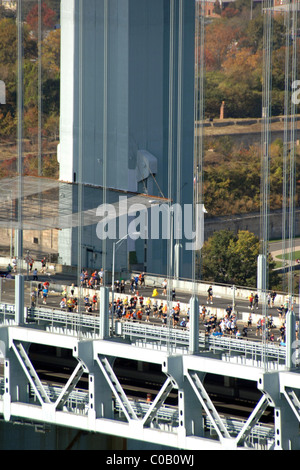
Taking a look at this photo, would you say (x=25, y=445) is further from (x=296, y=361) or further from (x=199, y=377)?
(x=296, y=361)

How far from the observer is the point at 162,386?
198 feet

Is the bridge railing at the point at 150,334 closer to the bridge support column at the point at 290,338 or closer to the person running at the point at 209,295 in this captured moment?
the bridge support column at the point at 290,338

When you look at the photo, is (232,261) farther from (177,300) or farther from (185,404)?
(185,404)

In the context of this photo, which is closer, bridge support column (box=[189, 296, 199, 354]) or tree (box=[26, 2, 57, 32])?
bridge support column (box=[189, 296, 199, 354])

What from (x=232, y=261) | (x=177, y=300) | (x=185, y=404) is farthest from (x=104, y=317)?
(x=232, y=261)

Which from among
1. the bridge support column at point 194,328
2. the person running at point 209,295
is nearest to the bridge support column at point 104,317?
the bridge support column at point 194,328

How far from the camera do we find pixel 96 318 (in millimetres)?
64250

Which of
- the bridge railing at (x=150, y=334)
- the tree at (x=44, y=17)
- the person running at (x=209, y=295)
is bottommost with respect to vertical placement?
the bridge railing at (x=150, y=334)

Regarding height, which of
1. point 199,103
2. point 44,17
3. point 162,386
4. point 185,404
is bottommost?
point 185,404

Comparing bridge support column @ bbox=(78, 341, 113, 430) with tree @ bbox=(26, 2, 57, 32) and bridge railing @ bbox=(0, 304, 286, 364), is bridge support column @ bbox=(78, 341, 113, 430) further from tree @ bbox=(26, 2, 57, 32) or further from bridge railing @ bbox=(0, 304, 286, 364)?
tree @ bbox=(26, 2, 57, 32)

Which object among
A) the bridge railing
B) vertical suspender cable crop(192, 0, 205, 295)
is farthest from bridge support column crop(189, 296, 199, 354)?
vertical suspender cable crop(192, 0, 205, 295)

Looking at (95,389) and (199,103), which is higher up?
(199,103)

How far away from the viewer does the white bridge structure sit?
55375 millimetres

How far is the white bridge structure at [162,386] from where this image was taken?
5538 centimetres
